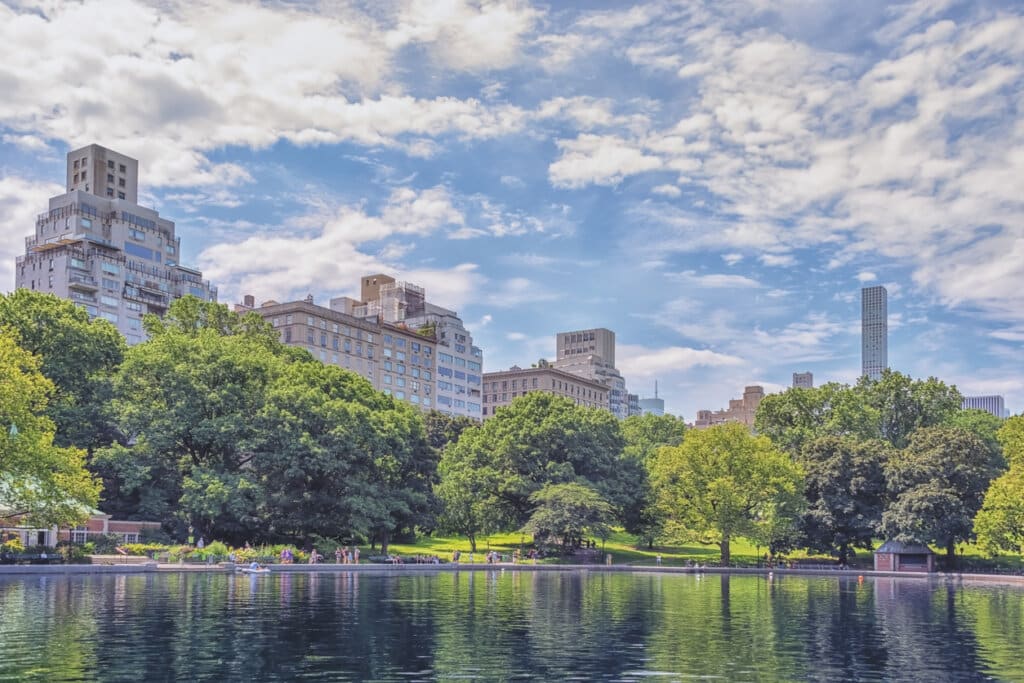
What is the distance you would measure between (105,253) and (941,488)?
13195 centimetres

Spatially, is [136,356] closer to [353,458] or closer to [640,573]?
[353,458]

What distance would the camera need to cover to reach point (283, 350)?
115m

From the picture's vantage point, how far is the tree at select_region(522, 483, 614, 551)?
9894 cm

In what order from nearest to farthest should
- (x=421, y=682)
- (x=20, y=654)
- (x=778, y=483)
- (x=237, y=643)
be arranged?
(x=421, y=682) → (x=20, y=654) → (x=237, y=643) → (x=778, y=483)

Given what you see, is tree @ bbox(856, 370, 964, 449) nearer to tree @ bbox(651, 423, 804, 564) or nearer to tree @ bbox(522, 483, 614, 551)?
tree @ bbox(651, 423, 804, 564)

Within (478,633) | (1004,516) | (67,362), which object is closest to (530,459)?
(1004,516)

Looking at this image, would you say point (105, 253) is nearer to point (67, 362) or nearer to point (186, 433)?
point (67, 362)

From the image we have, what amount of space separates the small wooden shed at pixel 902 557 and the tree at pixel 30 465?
74.5 metres

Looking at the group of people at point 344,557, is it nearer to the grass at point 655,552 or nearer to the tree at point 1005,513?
the grass at point 655,552

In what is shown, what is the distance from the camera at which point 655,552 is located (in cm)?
11856

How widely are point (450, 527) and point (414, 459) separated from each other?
14.5 meters

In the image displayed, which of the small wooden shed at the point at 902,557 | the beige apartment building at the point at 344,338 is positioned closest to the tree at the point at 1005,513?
the small wooden shed at the point at 902,557

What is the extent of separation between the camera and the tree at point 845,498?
10312 centimetres

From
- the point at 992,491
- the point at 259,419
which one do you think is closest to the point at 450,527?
the point at 259,419
